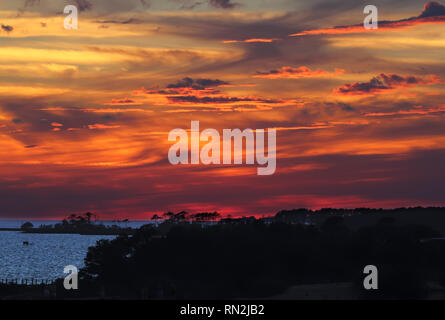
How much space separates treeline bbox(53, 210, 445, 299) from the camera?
79938 millimetres

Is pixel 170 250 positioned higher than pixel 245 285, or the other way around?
pixel 170 250

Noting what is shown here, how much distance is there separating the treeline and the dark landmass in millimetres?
125

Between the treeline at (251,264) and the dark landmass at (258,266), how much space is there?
0.41 feet

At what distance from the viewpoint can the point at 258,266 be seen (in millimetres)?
87062

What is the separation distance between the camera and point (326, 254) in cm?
9525

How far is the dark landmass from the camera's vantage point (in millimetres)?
79250

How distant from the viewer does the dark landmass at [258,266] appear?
79250 millimetres

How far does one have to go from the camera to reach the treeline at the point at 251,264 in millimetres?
79938

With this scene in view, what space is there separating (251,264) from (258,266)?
41.7 inches

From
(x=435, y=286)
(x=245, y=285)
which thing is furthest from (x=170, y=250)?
(x=435, y=286)
